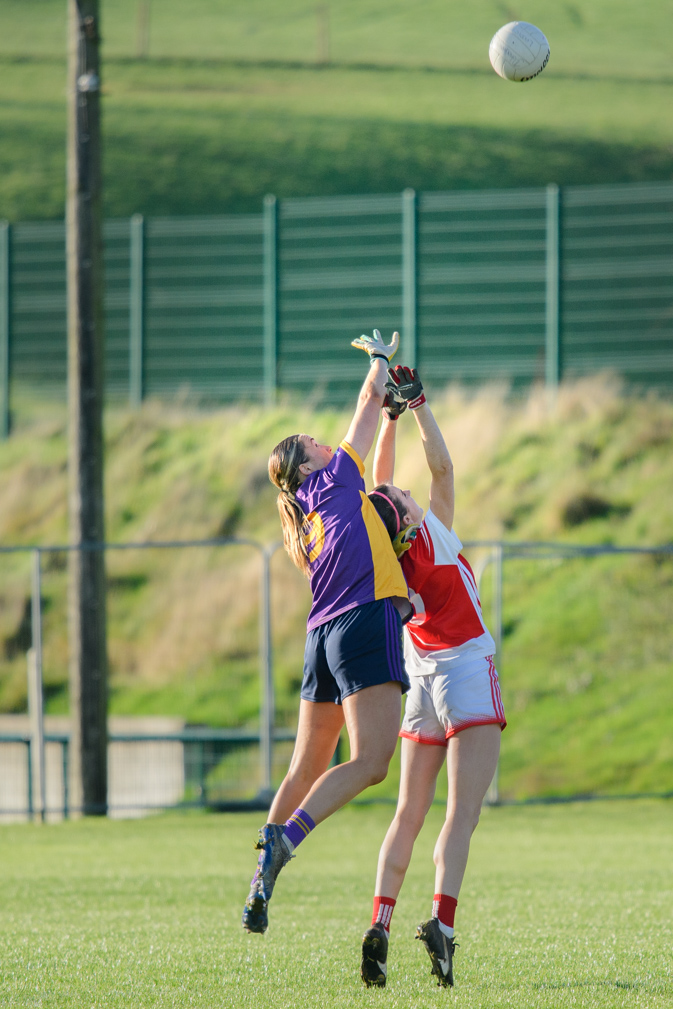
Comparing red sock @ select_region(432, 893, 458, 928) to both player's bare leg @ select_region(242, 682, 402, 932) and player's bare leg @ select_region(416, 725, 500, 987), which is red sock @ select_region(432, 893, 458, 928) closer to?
player's bare leg @ select_region(416, 725, 500, 987)

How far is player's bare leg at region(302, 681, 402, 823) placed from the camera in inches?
191

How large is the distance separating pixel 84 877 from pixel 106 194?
27206 mm

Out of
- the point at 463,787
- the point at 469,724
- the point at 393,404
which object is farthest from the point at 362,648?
the point at 393,404

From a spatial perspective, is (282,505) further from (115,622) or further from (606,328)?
(606,328)

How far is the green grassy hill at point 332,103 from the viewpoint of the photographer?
32.5 metres

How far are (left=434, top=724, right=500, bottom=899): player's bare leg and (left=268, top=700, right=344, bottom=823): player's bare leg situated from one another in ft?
1.55

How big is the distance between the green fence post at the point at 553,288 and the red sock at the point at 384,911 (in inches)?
595

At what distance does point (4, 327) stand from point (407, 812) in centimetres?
1909

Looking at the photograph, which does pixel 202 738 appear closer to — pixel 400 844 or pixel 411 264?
pixel 400 844

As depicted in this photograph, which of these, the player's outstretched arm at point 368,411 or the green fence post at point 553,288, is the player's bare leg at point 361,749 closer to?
the player's outstretched arm at point 368,411

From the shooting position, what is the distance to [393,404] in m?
5.24

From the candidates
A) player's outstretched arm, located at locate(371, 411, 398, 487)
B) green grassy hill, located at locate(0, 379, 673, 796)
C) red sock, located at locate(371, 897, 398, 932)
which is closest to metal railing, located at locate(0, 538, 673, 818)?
green grassy hill, located at locate(0, 379, 673, 796)

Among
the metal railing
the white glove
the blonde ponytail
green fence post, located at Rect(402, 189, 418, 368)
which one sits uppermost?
green fence post, located at Rect(402, 189, 418, 368)

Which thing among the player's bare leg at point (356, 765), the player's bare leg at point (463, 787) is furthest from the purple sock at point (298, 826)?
the player's bare leg at point (463, 787)
